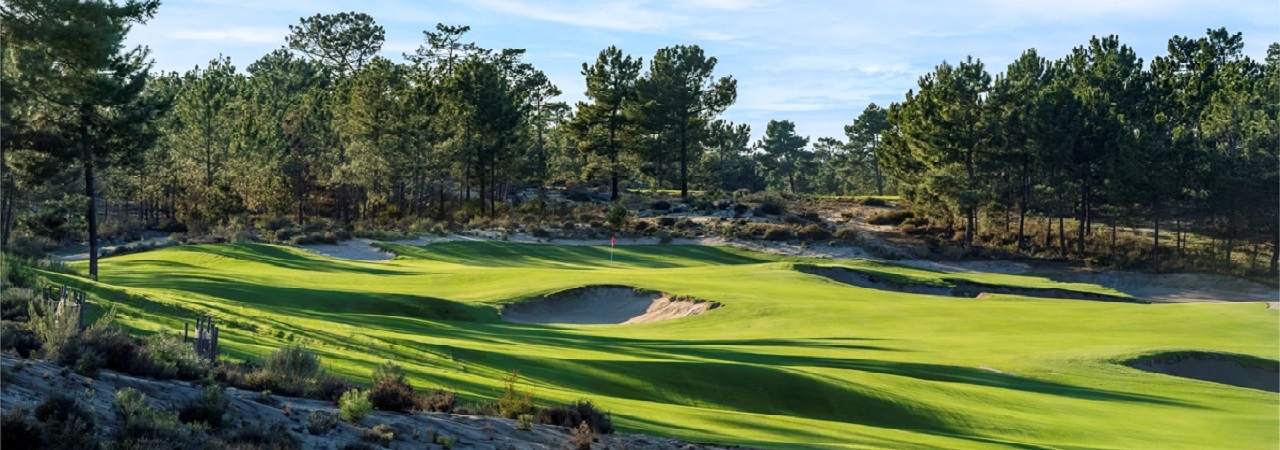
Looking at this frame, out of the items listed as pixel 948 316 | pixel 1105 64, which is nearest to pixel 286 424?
pixel 948 316

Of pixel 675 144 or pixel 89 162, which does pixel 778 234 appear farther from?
pixel 89 162

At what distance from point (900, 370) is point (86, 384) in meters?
17.0

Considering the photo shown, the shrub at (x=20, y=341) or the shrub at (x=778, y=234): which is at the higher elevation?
the shrub at (x=20, y=341)

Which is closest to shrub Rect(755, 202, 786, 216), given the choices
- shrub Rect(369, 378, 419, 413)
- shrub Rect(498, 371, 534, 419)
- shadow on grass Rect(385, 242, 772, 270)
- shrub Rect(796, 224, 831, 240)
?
shrub Rect(796, 224, 831, 240)

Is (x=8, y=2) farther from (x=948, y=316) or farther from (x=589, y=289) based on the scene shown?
(x=948, y=316)

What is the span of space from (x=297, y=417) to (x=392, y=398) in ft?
5.57

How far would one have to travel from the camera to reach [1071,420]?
18.9m

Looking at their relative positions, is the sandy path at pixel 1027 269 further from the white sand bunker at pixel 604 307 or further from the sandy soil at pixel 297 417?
the sandy soil at pixel 297 417

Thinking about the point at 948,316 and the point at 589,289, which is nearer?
the point at 948,316

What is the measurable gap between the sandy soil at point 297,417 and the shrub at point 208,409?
0.15m

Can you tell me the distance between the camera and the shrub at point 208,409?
10766 mm

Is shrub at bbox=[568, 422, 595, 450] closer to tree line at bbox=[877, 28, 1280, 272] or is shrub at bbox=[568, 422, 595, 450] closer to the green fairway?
the green fairway

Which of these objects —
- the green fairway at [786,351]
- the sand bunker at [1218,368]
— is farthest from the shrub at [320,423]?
the sand bunker at [1218,368]

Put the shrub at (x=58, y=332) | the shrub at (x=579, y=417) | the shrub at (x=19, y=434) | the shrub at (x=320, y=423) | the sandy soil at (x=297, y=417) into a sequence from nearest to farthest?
1. the shrub at (x=19, y=434)
2. the sandy soil at (x=297, y=417)
3. the shrub at (x=320, y=423)
4. the shrub at (x=58, y=332)
5. the shrub at (x=579, y=417)
